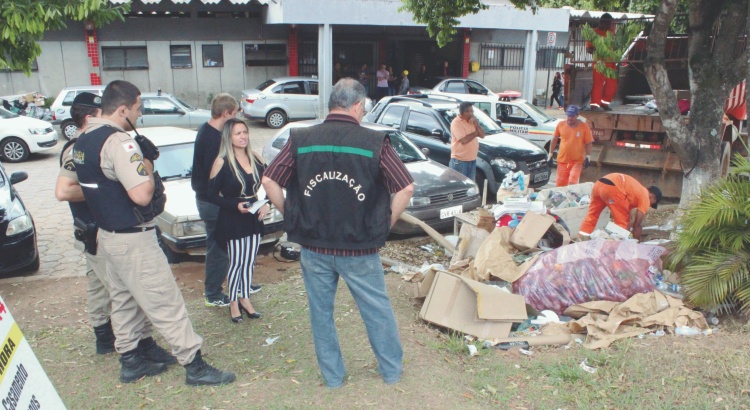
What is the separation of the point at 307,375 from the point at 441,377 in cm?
86

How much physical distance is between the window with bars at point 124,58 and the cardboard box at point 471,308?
2009cm

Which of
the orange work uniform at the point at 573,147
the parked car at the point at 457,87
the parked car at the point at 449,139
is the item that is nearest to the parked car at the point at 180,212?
the parked car at the point at 449,139

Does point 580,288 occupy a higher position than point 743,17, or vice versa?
point 743,17

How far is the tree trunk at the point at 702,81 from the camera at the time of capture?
7.09 meters

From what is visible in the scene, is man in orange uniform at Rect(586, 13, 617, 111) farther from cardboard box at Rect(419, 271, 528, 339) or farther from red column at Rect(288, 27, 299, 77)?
red column at Rect(288, 27, 299, 77)

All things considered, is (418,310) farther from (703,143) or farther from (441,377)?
(703,143)

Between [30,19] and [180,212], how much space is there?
2491 mm

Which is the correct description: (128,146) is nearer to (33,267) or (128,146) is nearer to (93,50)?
(33,267)

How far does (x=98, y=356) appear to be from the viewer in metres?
4.42

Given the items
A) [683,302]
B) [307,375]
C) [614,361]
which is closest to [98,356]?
[307,375]

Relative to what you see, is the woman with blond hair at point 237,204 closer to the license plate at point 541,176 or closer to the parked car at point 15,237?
the parked car at point 15,237

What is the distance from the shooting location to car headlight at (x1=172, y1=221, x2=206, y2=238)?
657 centimetres

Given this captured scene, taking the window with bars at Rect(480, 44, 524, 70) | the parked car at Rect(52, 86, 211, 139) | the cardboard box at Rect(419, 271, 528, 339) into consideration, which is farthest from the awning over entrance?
the cardboard box at Rect(419, 271, 528, 339)

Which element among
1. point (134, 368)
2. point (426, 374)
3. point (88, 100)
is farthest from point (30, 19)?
point (426, 374)
